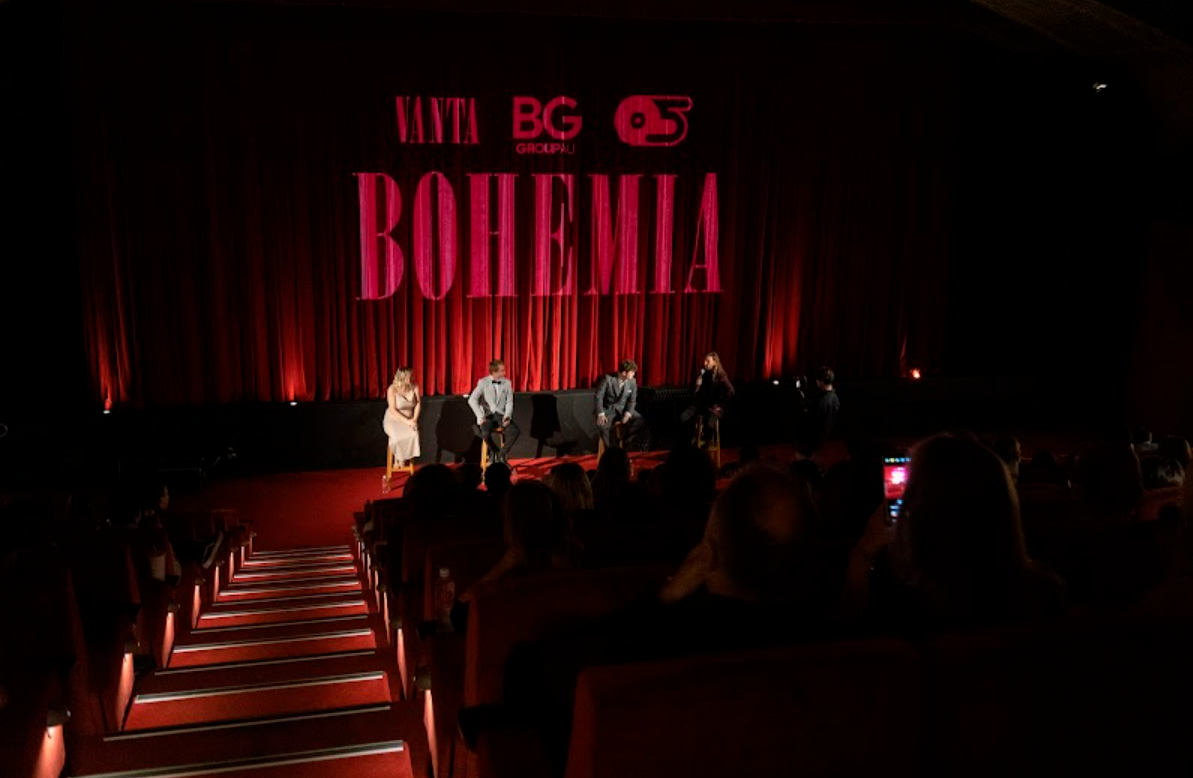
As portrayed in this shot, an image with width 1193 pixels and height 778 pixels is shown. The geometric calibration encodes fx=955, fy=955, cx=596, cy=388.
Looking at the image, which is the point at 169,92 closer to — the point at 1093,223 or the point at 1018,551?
the point at 1018,551

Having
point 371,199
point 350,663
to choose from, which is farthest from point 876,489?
point 371,199

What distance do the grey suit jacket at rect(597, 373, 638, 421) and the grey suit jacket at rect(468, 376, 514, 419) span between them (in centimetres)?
92

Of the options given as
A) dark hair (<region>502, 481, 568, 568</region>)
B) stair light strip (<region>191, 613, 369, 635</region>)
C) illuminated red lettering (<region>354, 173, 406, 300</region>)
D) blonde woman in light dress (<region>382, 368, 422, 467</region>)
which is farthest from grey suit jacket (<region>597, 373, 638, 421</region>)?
dark hair (<region>502, 481, 568, 568</region>)

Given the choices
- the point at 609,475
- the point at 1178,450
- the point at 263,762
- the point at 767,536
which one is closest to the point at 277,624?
the point at 263,762

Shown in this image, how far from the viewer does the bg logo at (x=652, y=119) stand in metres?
9.95

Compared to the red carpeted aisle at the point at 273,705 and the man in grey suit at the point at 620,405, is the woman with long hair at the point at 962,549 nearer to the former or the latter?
the red carpeted aisle at the point at 273,705

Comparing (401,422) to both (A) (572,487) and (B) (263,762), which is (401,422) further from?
(B) (263,762)

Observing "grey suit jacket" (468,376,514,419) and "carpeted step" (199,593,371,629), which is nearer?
"carpeted step" (199,593,371,629)

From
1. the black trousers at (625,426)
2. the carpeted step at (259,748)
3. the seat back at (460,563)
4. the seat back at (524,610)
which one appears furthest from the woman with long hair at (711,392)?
the seat back at (524,610)

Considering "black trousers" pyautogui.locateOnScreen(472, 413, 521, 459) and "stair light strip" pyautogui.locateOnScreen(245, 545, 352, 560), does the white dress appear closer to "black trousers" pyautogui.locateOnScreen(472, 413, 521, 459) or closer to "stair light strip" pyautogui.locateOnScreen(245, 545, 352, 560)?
"black trousers" pyautogui.locateOnScreen(472, 413, 521, 459)

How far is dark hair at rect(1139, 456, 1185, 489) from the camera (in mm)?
5070

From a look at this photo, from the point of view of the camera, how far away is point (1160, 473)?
5098 mm

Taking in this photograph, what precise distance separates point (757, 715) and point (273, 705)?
223cm

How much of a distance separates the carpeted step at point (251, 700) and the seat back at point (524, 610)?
3.54 ft
